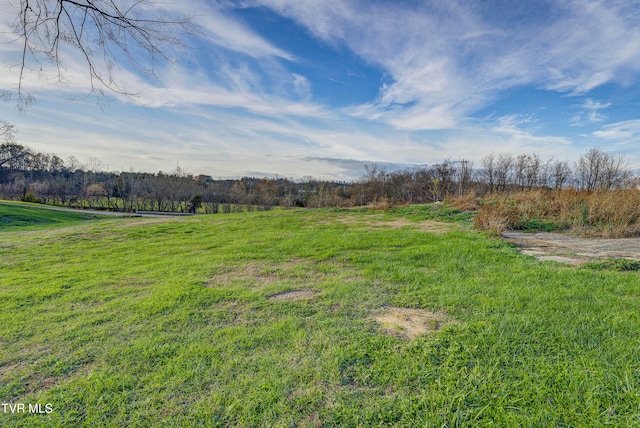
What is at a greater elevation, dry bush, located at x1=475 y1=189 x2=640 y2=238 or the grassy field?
dry bush, located at x1=475 y1=189 x2=640 y2=238

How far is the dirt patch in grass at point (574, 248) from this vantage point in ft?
15.1

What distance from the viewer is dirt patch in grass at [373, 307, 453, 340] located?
2.44 m

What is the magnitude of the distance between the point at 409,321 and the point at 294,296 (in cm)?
140

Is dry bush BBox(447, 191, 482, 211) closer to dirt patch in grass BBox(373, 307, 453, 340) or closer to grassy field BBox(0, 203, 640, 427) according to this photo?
grassy field BBox(0, 203, 640, 427)

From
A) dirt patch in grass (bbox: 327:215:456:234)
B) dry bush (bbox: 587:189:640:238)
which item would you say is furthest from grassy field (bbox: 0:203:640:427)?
dry bush (bbox: 587:189:640:238)

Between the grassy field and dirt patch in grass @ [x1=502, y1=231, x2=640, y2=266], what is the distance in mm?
882

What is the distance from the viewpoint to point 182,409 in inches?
66.3

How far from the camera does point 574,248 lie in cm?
541

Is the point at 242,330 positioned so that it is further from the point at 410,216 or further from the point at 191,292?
the point at 410,216

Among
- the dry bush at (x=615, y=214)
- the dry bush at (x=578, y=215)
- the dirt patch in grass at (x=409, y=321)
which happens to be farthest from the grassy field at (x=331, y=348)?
the dry bush at (x=615, y=214)

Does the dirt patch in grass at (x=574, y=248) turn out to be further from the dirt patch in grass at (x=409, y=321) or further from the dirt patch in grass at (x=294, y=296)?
the dirt patch in grass at (x=294, y=296)

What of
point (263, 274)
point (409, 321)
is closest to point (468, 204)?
point (263, 274)
